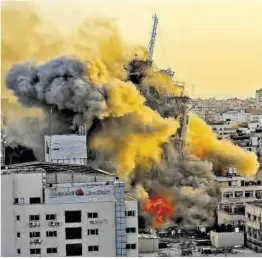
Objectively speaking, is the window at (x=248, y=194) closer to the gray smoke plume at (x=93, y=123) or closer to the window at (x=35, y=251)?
the gray smoke plume at (x=93, y=123)

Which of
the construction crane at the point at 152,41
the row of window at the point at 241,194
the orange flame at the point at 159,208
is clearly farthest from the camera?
the construction crane at the point at 152,41

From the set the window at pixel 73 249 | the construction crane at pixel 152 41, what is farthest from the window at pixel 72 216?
the construction crane at pixel 152 41

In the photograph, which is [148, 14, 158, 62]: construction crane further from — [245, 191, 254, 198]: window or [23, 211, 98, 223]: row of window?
[23, 211, 98, 223]: row of window

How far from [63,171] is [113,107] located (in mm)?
4113

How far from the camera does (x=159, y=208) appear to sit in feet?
37.8

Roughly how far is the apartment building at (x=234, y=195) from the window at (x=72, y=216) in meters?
3.70

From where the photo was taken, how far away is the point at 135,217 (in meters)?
7.50

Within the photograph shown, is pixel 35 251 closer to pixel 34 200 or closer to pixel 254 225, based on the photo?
pixel 34 200

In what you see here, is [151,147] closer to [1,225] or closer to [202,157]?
[202,157]

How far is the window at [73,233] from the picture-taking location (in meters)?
7.35

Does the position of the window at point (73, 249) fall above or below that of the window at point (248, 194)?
below

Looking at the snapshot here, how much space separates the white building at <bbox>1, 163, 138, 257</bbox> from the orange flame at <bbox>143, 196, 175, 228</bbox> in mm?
3683

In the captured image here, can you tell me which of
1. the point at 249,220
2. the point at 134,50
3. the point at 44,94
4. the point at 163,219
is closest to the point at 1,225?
the point at 249,220

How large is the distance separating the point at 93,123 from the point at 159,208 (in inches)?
65.0
